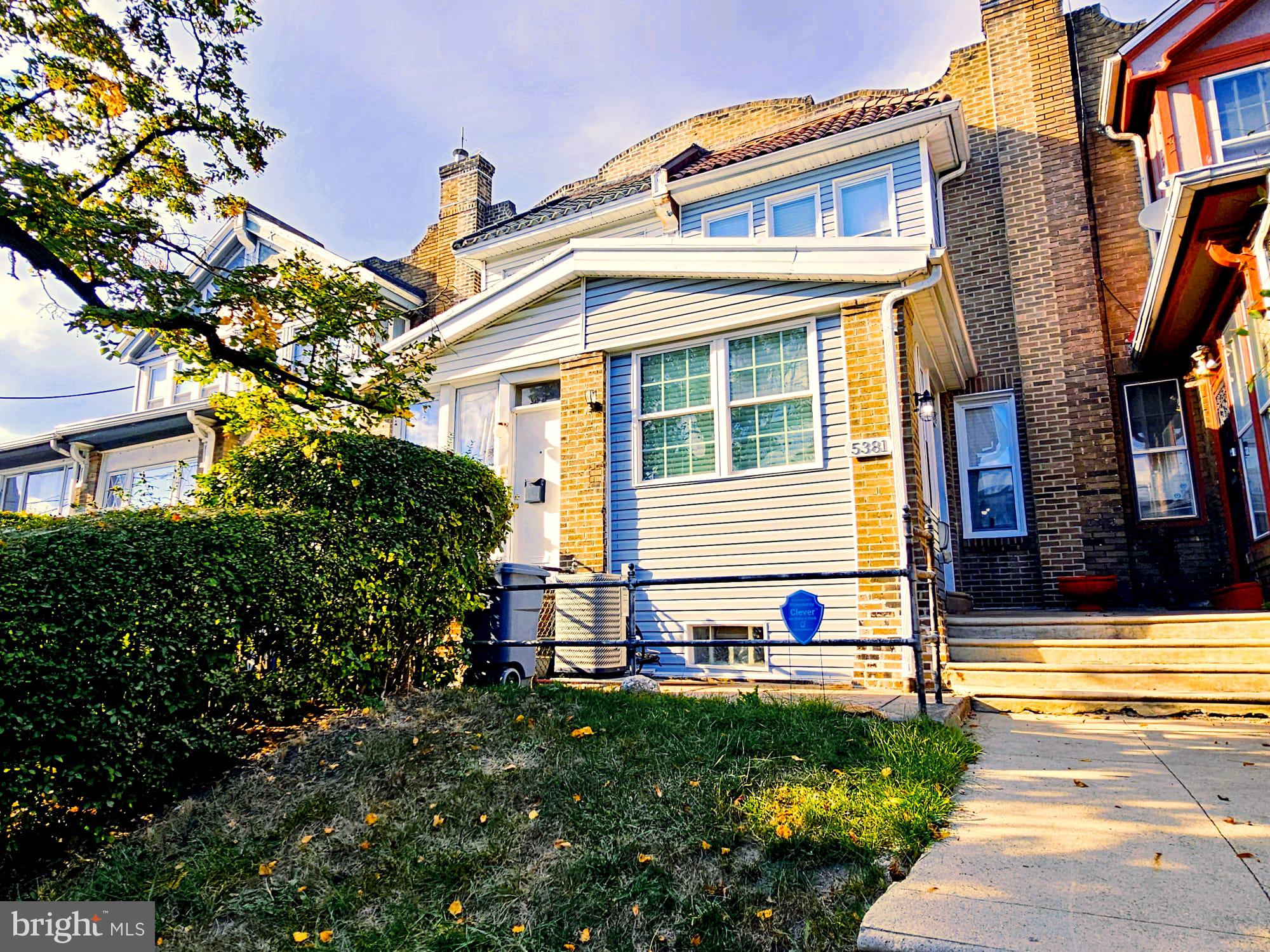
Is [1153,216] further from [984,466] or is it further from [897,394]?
[897,394]

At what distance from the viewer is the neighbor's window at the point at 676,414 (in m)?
7.98

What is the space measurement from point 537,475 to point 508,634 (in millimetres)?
3075

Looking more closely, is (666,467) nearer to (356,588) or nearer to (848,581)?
(848,581)

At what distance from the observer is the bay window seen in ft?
24.6

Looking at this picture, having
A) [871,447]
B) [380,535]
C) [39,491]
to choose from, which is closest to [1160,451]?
[871,447]

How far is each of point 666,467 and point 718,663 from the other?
2.10m

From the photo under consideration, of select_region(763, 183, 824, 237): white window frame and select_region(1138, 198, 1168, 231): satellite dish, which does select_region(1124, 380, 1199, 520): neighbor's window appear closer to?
select_region(1138, 198, 1168, 231): satellite dish

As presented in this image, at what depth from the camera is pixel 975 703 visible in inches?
232

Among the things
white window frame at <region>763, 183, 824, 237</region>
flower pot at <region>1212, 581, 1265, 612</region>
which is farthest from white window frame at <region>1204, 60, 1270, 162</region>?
flower pot at <region>1212, 581, 1265, 612</region>

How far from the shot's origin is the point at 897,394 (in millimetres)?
6945

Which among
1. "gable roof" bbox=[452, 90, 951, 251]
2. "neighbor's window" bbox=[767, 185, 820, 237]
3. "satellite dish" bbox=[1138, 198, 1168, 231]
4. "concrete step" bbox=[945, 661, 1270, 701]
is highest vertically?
"gable roof" bbox=[452, 90, 951, 251]

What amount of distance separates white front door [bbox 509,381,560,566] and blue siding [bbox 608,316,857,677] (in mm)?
974

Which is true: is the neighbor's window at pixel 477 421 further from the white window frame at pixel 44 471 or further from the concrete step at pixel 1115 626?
the white window frame at pixel 44 471

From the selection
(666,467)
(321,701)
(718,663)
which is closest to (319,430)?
(321,701)
